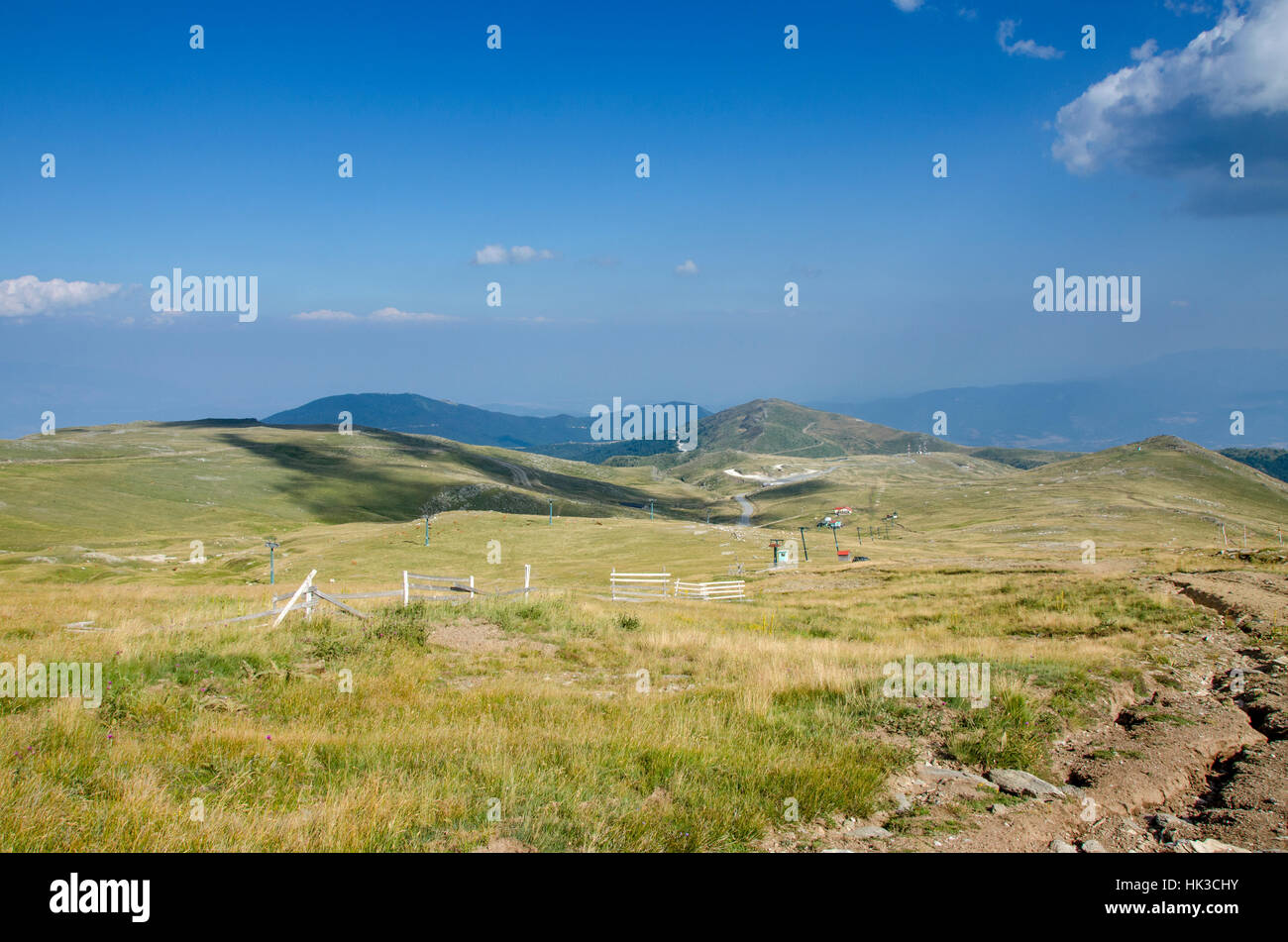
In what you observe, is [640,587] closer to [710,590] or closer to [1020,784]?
[710,590]

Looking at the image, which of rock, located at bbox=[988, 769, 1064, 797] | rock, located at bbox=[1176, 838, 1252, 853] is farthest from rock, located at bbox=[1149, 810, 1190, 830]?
rock, located at bbox=[988, 769, 1064, 797]

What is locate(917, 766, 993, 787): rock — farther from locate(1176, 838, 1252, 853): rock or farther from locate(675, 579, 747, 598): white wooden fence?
locate(675, 579, 747, 598): white wooden fence

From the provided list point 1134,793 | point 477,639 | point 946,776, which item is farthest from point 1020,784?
point 477,639

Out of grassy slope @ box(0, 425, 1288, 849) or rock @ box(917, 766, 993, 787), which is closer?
grassy slope @ box(0, 425, 1288, 849)

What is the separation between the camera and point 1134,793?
821cm

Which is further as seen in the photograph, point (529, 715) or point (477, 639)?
point (477, 639)

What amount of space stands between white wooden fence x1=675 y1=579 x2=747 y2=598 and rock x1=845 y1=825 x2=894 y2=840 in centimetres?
3356

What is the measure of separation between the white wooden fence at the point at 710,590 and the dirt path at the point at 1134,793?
2932 centimetres

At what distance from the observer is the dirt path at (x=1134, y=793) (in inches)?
273

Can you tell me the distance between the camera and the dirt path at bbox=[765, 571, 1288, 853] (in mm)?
6934

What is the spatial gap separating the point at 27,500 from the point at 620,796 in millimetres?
139476

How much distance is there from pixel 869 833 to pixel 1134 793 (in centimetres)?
381
